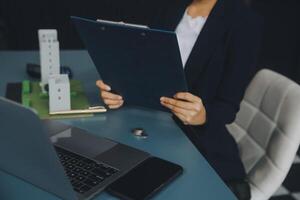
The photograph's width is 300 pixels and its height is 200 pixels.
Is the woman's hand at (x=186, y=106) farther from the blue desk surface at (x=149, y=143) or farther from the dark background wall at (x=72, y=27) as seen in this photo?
the dark background wall at (x=72, y=27)

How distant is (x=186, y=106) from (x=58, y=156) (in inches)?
15.8

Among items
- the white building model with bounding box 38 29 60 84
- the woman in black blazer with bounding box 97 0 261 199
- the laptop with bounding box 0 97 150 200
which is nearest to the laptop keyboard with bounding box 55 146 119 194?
the laptop with bounding box 0 97 150 200

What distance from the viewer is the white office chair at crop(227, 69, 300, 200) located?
1202 millimetres

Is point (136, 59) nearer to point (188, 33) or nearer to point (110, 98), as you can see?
point (110, 98)

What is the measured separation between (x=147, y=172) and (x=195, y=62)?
48cm

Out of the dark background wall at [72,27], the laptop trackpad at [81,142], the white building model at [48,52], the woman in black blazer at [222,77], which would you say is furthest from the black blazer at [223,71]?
the dark background wall at [72,27]

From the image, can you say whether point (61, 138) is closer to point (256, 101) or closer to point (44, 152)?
point (44, 152)

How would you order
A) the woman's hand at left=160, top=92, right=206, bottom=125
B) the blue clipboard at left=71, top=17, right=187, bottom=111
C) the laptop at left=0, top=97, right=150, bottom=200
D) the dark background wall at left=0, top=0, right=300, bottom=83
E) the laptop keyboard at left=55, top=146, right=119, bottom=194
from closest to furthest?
the laptop at left=0, top=97, right=150, bottom=200, the laptop keyboard at left=55, top=146, right=119, bottom=194, the blue clipboard at left=71, top=17, right=187, bottom=111, the woman's hand at left=160, top=92, right=206, bottom=125, the dark background wall at left=0, top=0, right=300, bottom=83

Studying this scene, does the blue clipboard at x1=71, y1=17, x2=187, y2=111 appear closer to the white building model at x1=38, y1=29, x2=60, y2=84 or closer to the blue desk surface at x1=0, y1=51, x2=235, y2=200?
the blue desk surface at x1=0, y1=51, x2=235, y2=200

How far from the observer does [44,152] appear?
0.70 m

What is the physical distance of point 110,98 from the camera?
120 centimetres

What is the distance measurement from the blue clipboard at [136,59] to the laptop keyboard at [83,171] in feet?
0.92

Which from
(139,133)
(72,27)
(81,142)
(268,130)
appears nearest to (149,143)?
(139,133)

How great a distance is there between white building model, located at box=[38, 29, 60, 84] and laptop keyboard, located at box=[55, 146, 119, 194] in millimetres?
478
